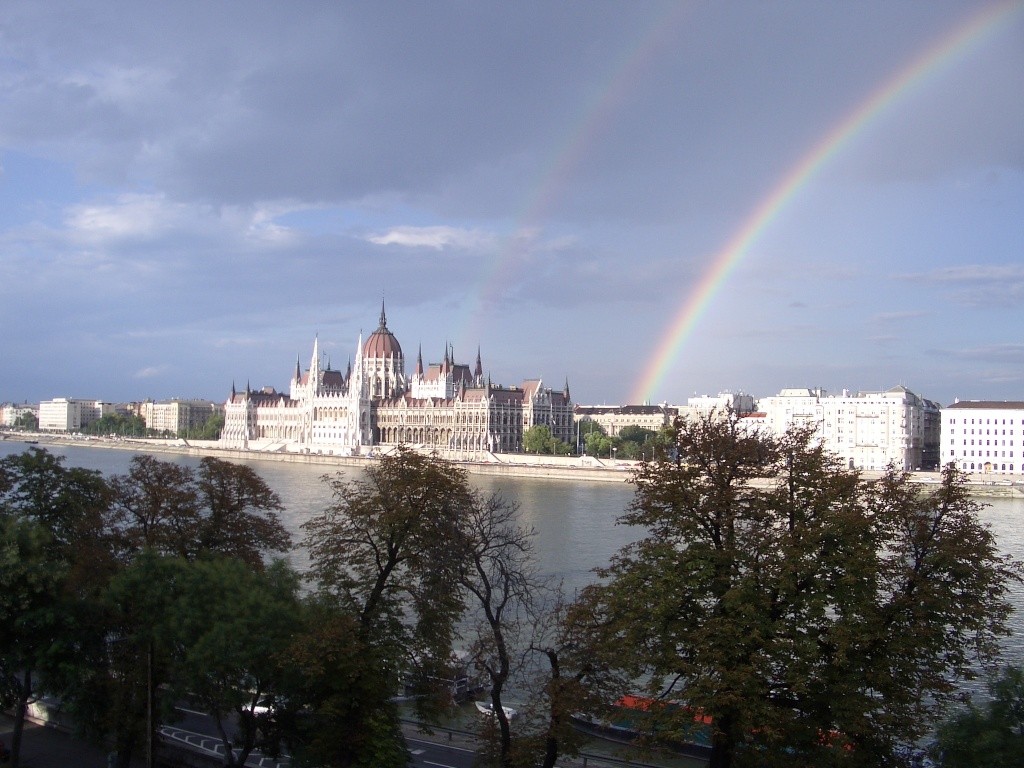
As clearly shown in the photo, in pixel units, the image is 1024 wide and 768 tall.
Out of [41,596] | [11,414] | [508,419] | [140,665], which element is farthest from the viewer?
[11,414]

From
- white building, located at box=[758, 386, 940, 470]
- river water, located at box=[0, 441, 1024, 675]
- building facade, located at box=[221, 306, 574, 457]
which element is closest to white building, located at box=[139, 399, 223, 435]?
building facade, located at box=[221, 306, 574, 457]

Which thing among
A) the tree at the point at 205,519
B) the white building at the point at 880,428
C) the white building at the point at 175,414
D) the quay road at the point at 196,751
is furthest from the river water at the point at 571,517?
the white building at the point at 175,414

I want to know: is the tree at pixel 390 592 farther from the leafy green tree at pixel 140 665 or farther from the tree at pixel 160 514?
the tree at pixel 160 514

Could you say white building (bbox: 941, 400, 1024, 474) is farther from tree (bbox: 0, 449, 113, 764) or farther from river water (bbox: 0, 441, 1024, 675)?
tree (bbox: 0, 449, 113, 764)

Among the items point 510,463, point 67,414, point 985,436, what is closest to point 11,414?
point 67,414

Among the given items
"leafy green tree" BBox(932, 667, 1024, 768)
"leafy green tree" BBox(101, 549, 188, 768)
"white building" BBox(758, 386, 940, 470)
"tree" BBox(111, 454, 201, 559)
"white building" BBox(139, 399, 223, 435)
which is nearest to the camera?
"leafy green tree" BBox(932, 667, 1024, 768)

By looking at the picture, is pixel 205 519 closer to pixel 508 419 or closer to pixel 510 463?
pixel 510 463
